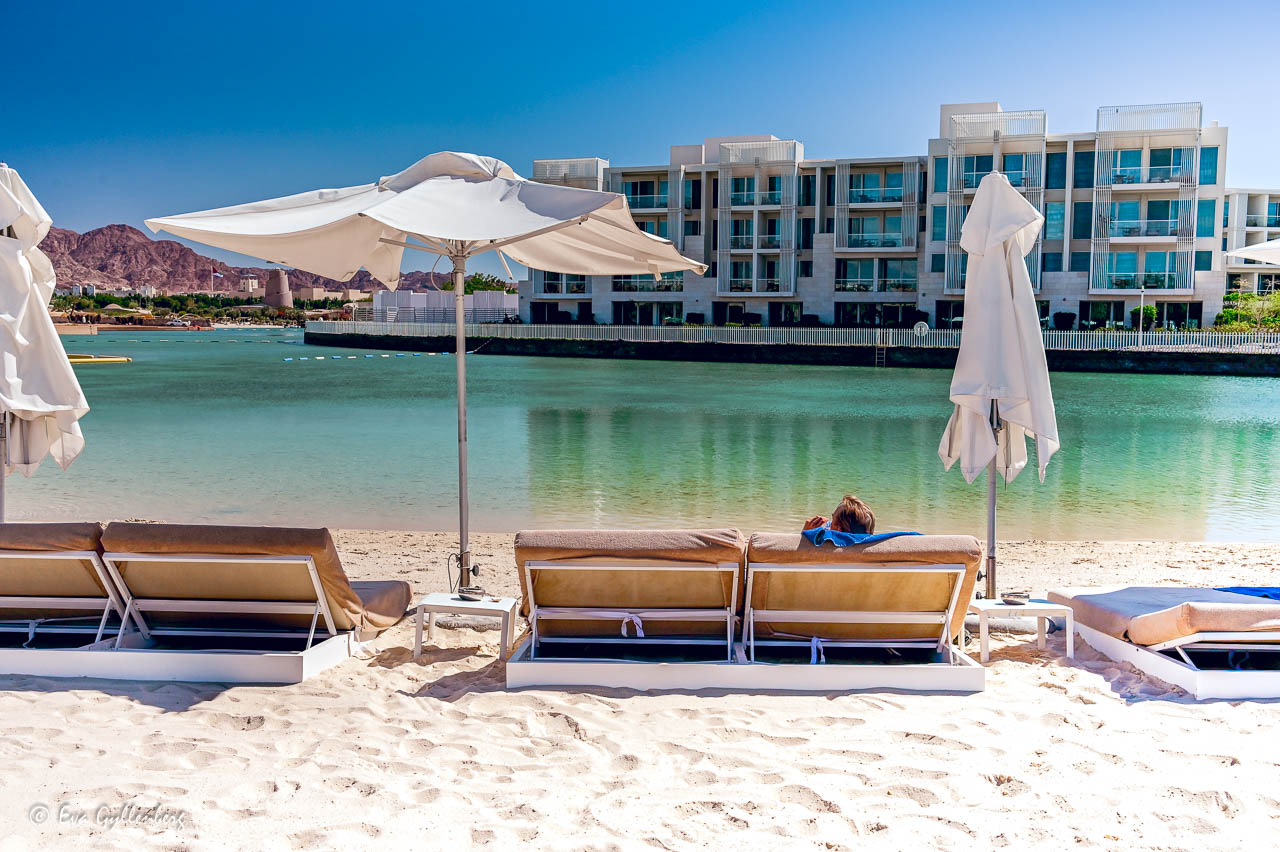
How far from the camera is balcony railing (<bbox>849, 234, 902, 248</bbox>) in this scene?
180 ft

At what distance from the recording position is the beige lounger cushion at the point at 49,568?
14.6ft

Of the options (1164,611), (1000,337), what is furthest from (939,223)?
(1164,611)

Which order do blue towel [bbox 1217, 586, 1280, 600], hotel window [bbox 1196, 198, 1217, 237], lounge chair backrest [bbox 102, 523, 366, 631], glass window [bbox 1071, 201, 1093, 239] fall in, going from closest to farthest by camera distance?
lounge chair backrest [bbox 102, 523, 366, 631] → blue towel [bbox 1217, 586, 1280, 600] → hotel window [bbox 1196, 198, 1217, 237] → glass window [bbox 1071, 201, 1093, 239]

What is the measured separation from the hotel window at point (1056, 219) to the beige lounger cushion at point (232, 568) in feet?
170

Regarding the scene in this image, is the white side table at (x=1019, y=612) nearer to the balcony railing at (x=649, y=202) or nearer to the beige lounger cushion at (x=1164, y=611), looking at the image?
the beige lounger cushion at (x=1164, y=611)

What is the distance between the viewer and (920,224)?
55.2m

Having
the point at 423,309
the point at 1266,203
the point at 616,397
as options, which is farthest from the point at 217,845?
the point at 1266,203

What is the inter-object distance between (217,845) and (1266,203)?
267ft

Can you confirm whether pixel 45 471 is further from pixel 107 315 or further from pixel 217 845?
pixel 107 315

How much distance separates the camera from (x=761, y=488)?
13852mm

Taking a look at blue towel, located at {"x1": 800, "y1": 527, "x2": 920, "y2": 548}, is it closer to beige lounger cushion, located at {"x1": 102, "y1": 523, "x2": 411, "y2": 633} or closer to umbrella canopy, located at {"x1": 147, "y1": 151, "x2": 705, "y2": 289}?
umbrella canopy, located at {"x1": 147, "y1": 151, "x2": 705, "y2": 289}

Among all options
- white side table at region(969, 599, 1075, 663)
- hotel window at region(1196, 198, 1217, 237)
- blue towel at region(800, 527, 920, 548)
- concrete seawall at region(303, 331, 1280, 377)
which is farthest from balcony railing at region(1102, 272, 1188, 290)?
blue towel at region(800, 527, 920, 548)

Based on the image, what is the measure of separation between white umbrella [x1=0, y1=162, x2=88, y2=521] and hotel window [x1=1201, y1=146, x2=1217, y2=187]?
53.2 metres

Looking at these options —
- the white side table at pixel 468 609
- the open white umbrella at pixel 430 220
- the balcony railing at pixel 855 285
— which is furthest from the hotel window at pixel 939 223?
the white side table at pixel 468 609
